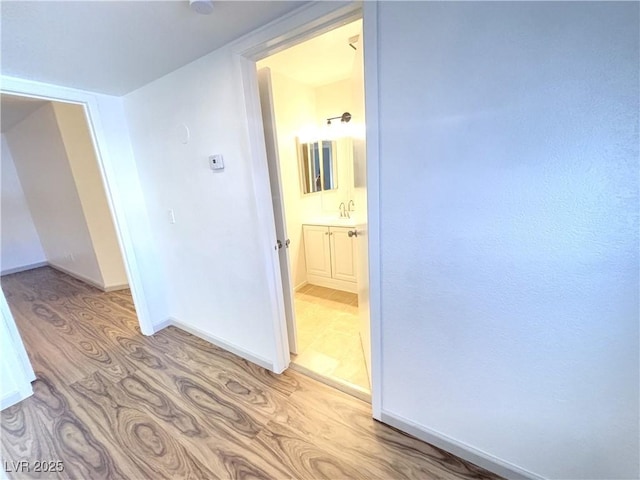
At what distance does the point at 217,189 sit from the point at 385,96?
48.2 inches

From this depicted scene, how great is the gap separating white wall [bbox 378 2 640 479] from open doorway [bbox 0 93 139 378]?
2619 millimetres

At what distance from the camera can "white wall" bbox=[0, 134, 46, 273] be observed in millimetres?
4465

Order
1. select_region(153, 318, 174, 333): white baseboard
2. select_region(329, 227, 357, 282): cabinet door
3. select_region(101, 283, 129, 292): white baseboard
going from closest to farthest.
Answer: select_region(153, 318, 174, 333): white baseboard < select_region(329, 227, 357, 282): cabinet door < select_region(101, 283, 129, 292): white baseboard

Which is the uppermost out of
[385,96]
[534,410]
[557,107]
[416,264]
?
[385,96]

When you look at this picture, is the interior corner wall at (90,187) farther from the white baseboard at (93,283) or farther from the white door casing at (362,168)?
the white door casing at (362,168)

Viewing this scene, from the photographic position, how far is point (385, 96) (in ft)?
3.54

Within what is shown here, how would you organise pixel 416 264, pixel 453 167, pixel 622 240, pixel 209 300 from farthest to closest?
pixel 209 300 < pixel 416 264 < pixel 453 167 < pixel 622 240

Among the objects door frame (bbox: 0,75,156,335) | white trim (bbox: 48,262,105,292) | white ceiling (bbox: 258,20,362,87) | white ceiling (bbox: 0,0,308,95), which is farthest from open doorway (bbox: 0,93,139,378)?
white ceiling (bbox: 258,20,362,87)

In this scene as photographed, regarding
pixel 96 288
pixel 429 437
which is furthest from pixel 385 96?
pixel 96 288

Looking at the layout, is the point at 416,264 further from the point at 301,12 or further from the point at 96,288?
the point at 96,288

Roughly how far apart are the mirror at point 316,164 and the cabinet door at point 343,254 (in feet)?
2.12

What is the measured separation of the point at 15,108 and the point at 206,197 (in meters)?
3.29

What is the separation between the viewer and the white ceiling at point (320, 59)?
1.94 meters

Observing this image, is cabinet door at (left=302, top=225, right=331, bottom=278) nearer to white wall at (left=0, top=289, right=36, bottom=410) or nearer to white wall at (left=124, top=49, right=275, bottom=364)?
white wall at (left=124, top=49, right=275, bottom=364)
